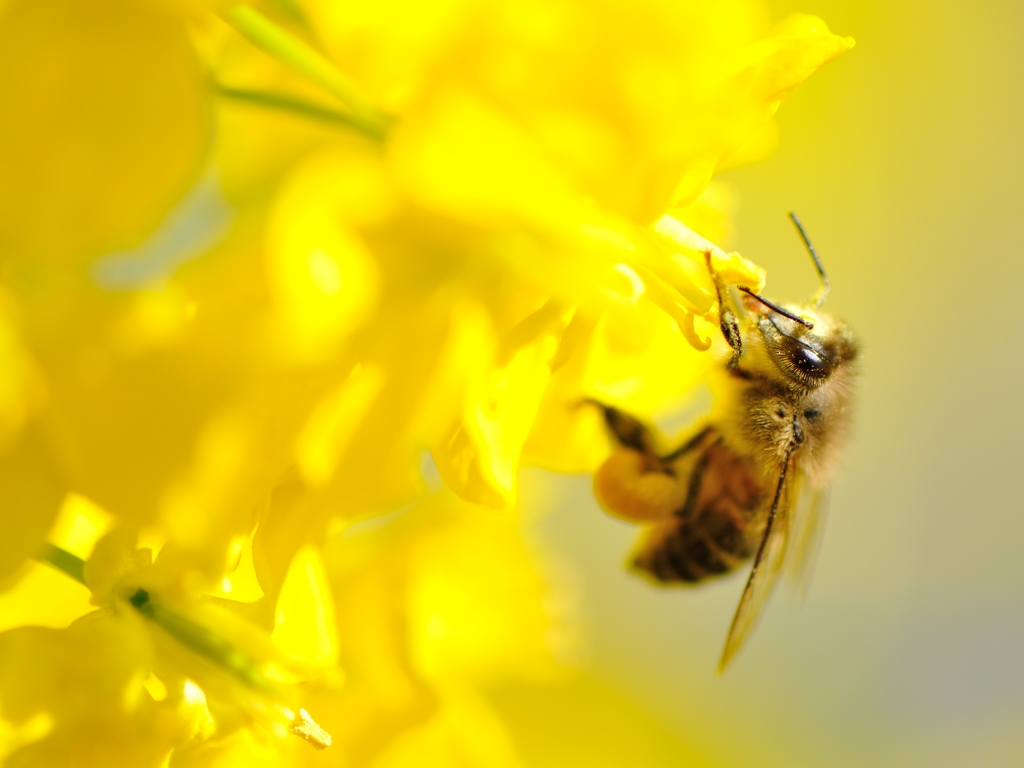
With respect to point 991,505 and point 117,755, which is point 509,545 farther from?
point 991,505

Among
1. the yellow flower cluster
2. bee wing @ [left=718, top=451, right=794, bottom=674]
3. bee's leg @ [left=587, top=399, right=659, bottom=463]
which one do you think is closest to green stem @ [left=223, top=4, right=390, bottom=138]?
the yellow flower cluster

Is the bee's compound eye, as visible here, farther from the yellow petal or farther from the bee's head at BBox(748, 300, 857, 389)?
Answer: the yellow petal

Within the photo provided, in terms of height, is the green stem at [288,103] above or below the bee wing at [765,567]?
above

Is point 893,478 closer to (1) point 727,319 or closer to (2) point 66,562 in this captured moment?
(1) point 727,319

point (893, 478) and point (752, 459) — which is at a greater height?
point (893, 478)

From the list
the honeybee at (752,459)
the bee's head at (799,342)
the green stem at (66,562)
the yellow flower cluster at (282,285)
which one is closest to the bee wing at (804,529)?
the honeybee at (752,459)

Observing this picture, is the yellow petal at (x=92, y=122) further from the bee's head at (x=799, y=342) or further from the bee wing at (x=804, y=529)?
the bee wing at (x=804, y=529)

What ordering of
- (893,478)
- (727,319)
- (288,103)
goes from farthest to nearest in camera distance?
(893,478) → (727,319) → (288,103)

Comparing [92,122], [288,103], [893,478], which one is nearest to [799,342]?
[288,103]
